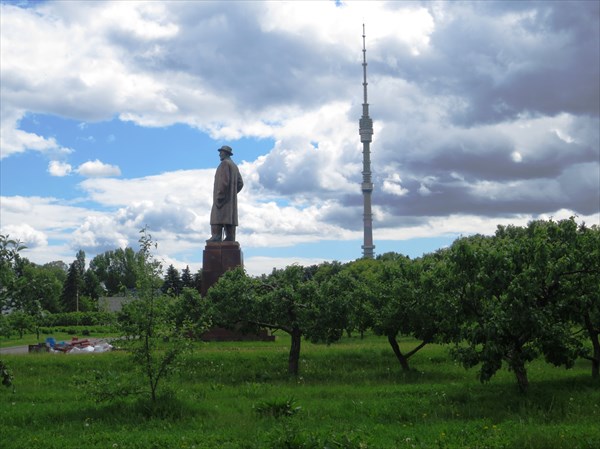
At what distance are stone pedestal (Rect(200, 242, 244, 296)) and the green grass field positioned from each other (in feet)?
27.1

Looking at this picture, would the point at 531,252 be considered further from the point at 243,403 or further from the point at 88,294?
the point at 88,294

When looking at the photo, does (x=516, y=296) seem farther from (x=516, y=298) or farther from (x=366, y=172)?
(x=366, y=172)

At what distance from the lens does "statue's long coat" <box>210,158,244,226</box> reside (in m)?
28.6

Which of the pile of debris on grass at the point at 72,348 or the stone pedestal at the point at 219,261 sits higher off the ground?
the stone pedestal at the point at 219,261

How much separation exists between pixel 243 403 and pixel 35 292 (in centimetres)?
656

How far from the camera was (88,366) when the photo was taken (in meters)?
18.8

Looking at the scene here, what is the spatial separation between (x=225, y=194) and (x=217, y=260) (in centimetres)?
302

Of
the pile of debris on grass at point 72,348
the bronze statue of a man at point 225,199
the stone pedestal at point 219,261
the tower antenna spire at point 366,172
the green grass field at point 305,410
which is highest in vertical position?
the tower antenna spire at point 366,172

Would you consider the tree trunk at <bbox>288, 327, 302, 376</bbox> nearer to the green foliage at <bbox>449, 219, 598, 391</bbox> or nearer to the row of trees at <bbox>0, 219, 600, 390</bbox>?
the row of trees at <bbox>0, 219, 600, 390</bbox>

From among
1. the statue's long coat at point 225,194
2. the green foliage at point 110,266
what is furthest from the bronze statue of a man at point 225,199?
the green foliage at point 110,266

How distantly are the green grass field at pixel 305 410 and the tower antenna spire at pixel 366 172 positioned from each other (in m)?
102

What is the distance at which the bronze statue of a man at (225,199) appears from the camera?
2858cm

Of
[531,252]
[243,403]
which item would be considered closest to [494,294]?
[531,252]

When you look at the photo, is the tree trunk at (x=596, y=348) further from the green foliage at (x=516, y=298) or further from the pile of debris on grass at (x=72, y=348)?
the pile of debris on grass at (x=72, y=348)
